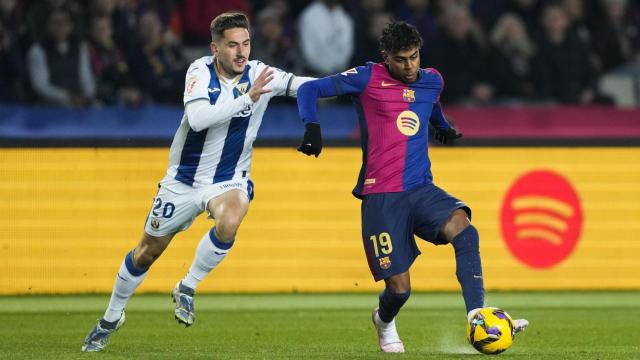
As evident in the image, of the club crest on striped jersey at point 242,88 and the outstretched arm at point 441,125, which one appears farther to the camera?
the outstretched arm at point 441,125

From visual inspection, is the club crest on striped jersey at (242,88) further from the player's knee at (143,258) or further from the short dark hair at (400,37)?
the player's knee at (143,258)

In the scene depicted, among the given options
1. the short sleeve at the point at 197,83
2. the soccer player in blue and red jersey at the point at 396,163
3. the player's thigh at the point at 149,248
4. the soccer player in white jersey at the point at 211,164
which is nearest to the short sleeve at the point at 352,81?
the soccer player in blue and red jersey at the point at 396,163

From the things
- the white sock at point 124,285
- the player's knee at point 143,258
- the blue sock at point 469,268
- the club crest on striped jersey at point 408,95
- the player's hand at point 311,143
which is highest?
the club crest on striped jersey at point 408,95

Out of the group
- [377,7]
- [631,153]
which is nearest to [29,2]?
[377,7]

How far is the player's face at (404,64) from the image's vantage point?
8352mm

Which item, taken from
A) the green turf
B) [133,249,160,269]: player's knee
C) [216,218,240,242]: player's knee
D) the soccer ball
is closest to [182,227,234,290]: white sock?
[216,218,240,242]: player's knee

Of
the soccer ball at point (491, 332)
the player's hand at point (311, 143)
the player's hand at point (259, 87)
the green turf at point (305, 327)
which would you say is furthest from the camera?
the green turf at point (305, 327)

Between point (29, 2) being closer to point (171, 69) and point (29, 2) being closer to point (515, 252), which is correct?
point (171, 69)

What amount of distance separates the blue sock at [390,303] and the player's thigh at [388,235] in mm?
157

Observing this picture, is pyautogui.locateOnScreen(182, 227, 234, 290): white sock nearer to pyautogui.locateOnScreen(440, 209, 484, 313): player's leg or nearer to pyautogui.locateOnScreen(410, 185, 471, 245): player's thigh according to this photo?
pyautogui.locateOnScreen(410, 185, 471, 245): player's thigh

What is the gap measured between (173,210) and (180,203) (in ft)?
0.22

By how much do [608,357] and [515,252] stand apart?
4.98 meters

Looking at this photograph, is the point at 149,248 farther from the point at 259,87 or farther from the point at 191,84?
the point at 259,87

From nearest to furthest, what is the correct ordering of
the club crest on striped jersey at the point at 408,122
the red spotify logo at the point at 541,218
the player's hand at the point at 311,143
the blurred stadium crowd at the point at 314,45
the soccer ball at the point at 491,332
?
the soccer ball at the point at 491,332 < the player's hand at the point at 311,143 < the club crest on striped jersey at the point at 408,122 < the red spotify logo at the point at 541,218 < the blurred stadium crowd at the point at 314,45
